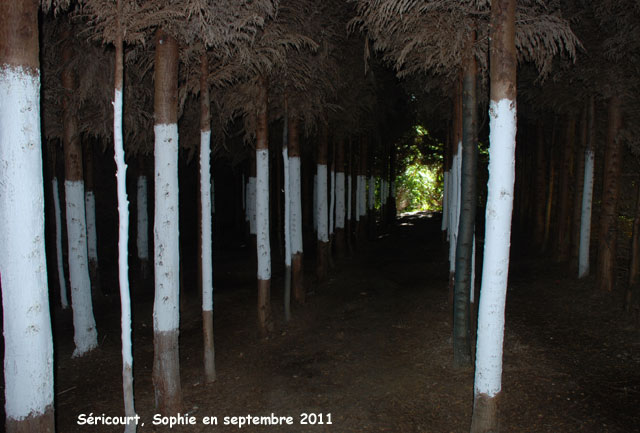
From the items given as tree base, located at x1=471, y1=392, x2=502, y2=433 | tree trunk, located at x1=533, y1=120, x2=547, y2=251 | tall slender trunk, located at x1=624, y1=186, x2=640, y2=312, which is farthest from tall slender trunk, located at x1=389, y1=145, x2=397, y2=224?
tree base, located at x1=471, y1=392, x2=502, y2=433

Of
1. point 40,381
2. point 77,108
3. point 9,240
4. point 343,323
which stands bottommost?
point 343,323

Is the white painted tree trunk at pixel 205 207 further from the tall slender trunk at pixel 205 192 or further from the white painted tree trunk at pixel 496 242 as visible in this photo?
the white painted tree trunk at pixel 496 242

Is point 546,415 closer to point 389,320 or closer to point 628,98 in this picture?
point 389,320

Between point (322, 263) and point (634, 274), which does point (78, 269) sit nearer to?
point (322, 263)

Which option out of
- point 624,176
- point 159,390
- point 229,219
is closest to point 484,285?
point 159,390

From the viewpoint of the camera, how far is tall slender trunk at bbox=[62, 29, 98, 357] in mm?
8766

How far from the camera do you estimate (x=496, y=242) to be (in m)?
4.73

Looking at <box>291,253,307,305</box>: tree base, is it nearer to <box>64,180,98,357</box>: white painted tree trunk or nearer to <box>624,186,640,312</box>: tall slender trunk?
<box>64,180,98,357</box>: white painted tree trunk

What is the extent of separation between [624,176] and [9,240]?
1421cm

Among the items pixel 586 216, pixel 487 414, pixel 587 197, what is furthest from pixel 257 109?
pixel 586 216

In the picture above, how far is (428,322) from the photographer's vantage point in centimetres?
914

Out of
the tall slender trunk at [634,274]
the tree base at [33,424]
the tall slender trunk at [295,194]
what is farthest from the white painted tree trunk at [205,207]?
the tall slender trunk at [634,274]

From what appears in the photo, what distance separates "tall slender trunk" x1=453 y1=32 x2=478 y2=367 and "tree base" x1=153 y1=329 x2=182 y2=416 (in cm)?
418

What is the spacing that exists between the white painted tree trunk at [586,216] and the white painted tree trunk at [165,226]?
9979mm
